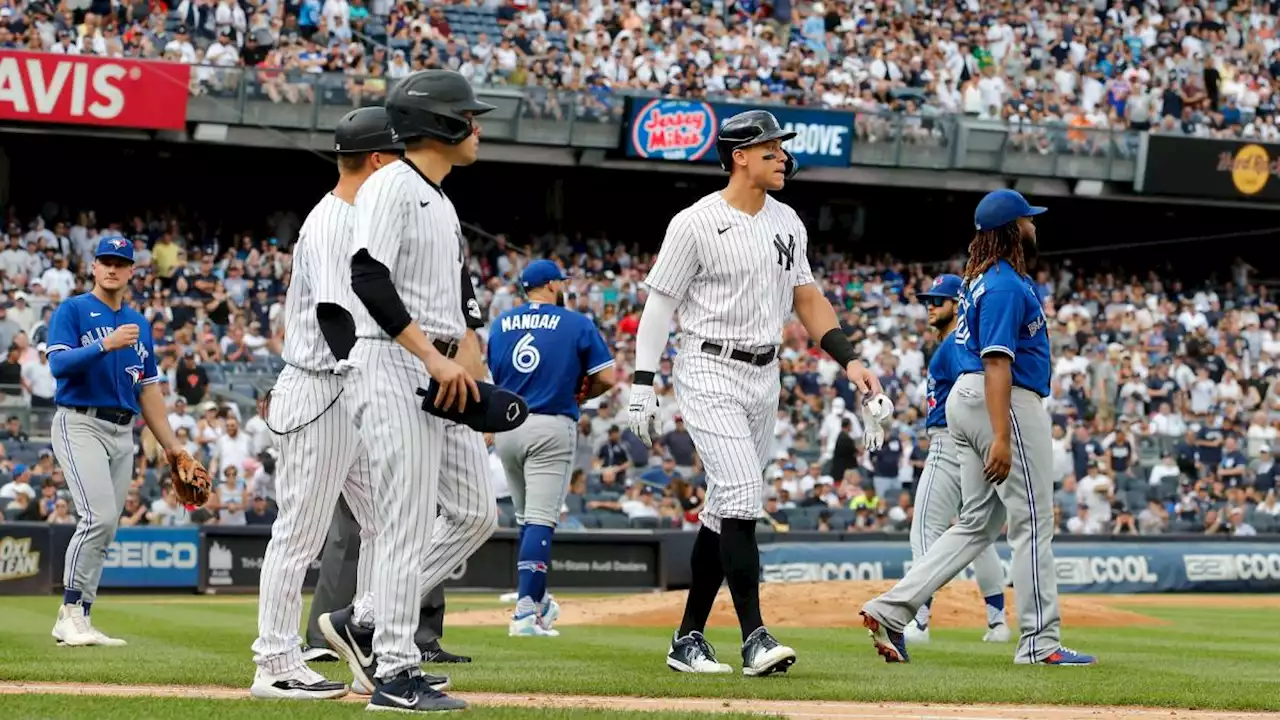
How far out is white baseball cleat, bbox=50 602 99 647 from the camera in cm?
934

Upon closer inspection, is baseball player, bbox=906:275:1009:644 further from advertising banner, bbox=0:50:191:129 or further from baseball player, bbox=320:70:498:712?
advertising banner, bbox=0:50:191:129

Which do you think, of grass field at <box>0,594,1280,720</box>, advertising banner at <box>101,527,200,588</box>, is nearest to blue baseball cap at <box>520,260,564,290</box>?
grass field at <box>0,594,1280,720</box>

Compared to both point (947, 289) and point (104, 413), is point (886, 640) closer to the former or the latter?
point (947, 289)

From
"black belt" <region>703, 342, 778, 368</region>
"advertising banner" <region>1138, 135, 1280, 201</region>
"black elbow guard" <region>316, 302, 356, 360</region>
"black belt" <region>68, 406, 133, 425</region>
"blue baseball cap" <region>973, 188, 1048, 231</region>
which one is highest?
"advertising banner" <region>1138, 135, 1280, 201</region>

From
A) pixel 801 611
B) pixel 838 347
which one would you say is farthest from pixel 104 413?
pixel 801 611

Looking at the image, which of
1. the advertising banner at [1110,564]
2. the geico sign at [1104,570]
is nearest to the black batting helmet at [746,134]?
the advertising banner at [1110,564]

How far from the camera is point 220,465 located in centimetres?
1905

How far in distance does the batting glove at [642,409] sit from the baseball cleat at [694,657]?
2.85 feet

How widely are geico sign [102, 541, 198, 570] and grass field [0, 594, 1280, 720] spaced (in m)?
5.31

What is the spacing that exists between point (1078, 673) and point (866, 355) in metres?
17.7

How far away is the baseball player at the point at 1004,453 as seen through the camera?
26.7 ft

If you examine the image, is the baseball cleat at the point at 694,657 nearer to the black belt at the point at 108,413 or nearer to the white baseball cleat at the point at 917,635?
the white baseball cleat at the point at 917,635

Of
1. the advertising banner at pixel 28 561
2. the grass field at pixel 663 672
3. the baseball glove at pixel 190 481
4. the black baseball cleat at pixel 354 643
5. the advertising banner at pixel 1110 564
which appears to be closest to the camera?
the grass field at pixel 663 672

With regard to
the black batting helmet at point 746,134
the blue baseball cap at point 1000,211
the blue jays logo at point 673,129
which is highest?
the blue jays logo at point 673,129
